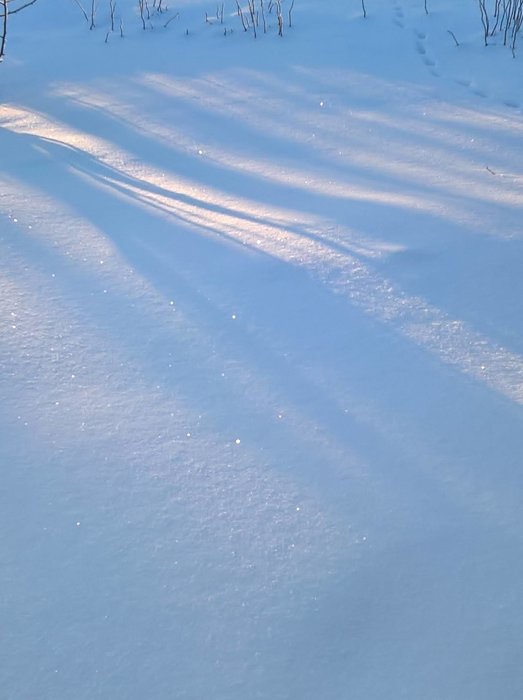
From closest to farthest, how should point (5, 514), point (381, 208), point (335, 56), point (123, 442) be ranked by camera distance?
point (5, 514) < point (123, 442) < point (381, 208) < point (335, 56)

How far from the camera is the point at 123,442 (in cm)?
191

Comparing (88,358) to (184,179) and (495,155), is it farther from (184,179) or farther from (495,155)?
(495,155)

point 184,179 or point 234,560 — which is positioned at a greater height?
point 184,179

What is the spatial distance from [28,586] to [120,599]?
0.59 ft

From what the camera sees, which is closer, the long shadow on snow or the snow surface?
the snow surface

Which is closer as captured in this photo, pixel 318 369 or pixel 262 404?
pixel 262 404

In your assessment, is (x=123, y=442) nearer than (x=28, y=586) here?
No

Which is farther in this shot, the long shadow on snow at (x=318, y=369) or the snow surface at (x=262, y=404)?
the long shadow on snow at (x=318, y=369)

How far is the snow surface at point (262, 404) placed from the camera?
148 cm

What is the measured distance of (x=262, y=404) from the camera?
2031mm

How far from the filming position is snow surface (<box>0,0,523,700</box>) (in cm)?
148

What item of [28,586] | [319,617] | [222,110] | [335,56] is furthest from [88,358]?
[335,56]

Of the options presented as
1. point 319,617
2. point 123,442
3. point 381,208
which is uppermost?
point 381,208

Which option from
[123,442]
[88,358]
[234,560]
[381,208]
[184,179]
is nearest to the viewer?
[234,560]
